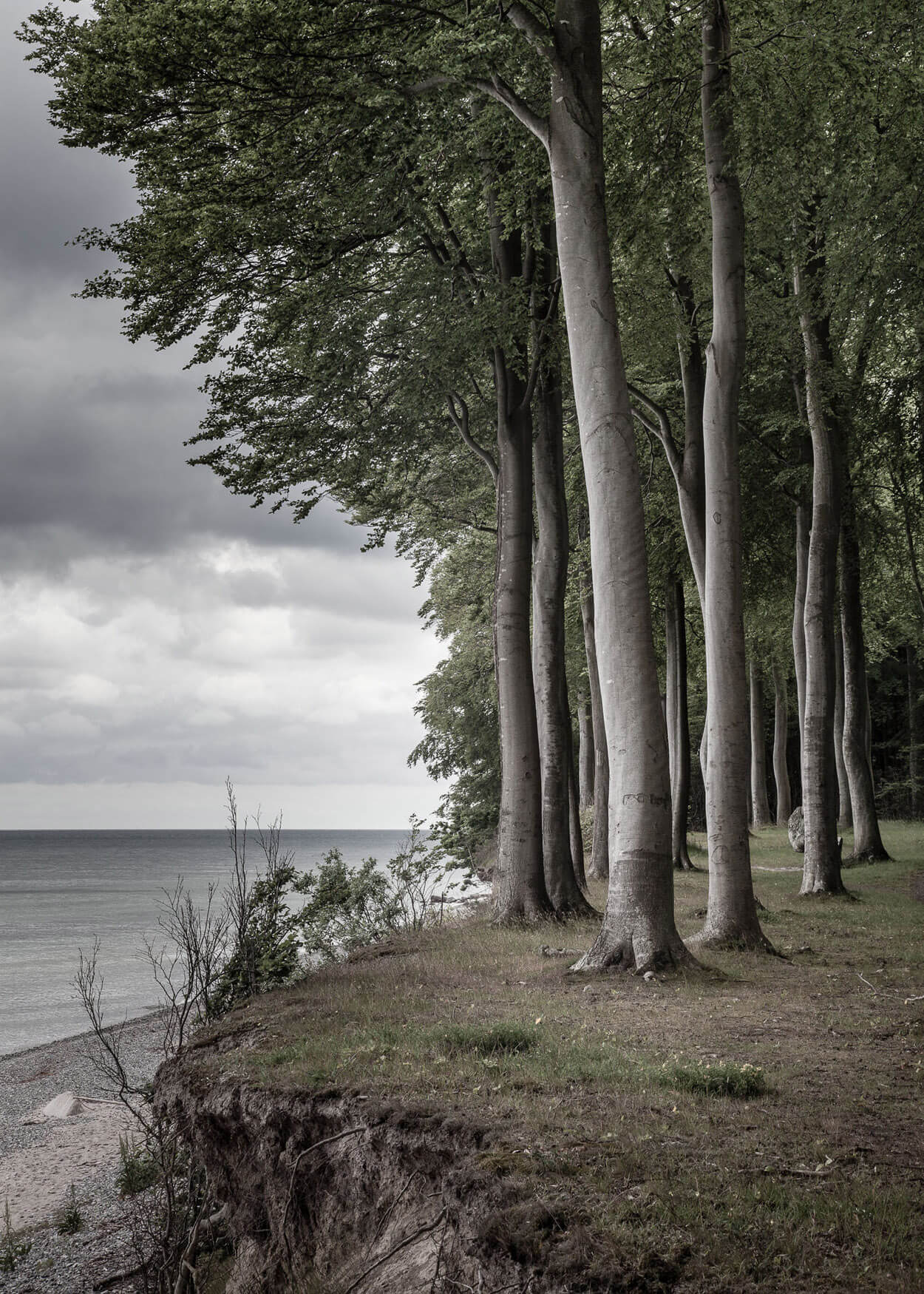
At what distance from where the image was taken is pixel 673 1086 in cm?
525

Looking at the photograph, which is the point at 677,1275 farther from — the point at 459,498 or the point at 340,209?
the point at 459,498

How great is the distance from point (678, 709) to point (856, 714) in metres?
3.84

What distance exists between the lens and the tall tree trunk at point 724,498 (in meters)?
10.5

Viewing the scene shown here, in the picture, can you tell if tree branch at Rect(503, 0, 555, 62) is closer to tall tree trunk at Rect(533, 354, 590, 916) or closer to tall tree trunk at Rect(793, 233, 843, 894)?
tall tree trunk at Rect(533, 354, 590, 916)

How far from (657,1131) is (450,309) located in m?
11.9

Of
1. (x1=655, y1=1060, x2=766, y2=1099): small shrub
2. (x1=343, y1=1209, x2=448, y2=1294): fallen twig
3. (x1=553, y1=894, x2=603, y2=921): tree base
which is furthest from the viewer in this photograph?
(x1=553, y1=894, x2=603, y2=921): tree base

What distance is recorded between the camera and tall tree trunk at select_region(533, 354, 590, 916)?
43.6ft

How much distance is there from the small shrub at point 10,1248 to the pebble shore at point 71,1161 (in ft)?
0.11

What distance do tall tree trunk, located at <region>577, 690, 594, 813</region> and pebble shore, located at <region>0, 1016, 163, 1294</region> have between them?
15.3m

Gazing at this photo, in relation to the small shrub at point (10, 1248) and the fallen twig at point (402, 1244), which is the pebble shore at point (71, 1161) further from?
the fallen twig at point (402, 1244)

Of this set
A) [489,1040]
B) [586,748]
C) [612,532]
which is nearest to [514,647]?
[612,532]

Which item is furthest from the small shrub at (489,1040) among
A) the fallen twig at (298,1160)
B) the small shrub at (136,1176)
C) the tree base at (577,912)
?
the tree base at (577,912)

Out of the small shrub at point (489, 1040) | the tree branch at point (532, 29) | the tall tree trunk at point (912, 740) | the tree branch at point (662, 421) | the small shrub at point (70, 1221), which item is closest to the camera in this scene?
the small shrub at point (489, 1040)

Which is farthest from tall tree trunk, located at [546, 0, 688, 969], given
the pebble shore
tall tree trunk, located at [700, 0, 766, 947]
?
the pebble shore
